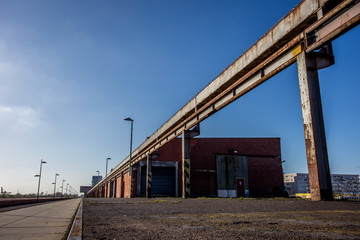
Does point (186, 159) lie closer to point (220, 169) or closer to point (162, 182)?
point (162, 182)

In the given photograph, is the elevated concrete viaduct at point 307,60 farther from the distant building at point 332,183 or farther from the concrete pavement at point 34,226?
the distant building at point 332,183

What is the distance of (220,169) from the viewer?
31.7 meters

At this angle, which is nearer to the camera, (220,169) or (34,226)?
(34,226)

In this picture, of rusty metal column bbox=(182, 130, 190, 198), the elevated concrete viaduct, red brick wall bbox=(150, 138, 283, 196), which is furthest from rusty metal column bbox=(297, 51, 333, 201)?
red brick wall bbox=(150, 138, 283, 196)

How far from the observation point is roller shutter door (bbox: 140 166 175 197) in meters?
30.7

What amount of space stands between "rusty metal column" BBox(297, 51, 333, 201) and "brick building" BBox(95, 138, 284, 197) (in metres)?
24.4

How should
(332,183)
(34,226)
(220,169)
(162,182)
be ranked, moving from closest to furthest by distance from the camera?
(34,226)
(162,182)
(220,169)
(332,183)

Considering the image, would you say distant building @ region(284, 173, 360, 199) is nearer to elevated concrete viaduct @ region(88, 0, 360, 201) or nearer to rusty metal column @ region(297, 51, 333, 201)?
elevated concrete viaduct @ region(88, 0, 360, 201)

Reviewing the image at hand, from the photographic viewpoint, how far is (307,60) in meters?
8.11

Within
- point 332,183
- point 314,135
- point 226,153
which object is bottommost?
point 332,183

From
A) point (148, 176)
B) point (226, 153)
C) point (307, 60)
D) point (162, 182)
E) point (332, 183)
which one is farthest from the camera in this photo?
point (332, 183)

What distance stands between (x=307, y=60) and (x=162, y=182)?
2548 centimetres

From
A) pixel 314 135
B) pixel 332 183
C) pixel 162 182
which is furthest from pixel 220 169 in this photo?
pixel 332 183

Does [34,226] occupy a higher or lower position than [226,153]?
lower
